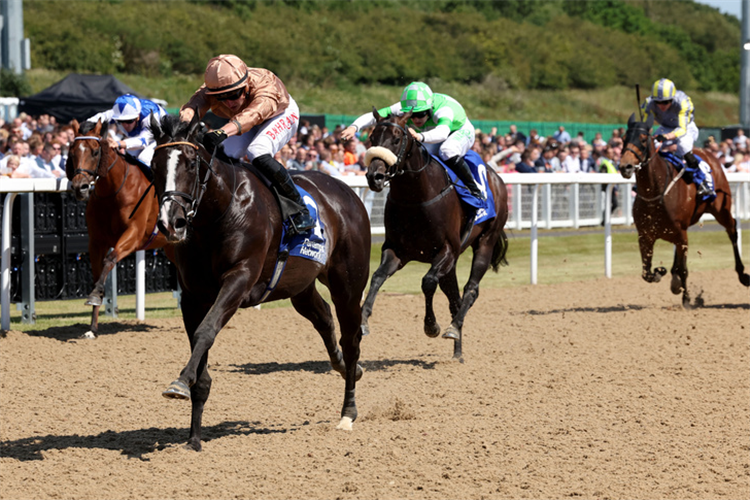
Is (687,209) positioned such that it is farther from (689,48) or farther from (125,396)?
(689,48)

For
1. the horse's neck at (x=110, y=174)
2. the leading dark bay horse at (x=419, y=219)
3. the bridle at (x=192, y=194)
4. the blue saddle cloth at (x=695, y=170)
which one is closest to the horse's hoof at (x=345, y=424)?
the bridle at (x=192, y=194)

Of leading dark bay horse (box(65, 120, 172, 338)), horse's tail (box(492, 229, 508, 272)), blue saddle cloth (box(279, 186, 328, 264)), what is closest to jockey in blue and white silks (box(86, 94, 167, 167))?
leading dark bay horse (box(65, 120, 172, 338))

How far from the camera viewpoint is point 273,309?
33.1 feet

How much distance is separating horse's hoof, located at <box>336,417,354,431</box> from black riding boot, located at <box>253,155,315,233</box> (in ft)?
3.24

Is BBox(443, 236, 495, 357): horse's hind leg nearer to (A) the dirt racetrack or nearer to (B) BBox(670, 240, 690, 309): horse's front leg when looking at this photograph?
(A) the dirt racetrack

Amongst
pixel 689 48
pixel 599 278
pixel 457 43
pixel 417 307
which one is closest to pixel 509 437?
pixel 417 307

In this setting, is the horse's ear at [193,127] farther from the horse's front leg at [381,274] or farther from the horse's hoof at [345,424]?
the horse's front leg at [381,274]

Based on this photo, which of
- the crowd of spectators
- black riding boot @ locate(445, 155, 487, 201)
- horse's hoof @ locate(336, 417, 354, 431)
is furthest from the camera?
the crowd of spectators

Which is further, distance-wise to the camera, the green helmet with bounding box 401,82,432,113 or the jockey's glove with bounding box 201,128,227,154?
the green helmet with bounding box 401,82,432,113

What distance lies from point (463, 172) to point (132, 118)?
9.63 feet

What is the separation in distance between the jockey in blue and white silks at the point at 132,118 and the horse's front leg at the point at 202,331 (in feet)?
12.8

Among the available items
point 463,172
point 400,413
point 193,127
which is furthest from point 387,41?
point 193,127

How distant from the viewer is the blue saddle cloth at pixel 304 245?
5.04 m

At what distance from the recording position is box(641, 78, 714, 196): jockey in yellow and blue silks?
33.4 feet
